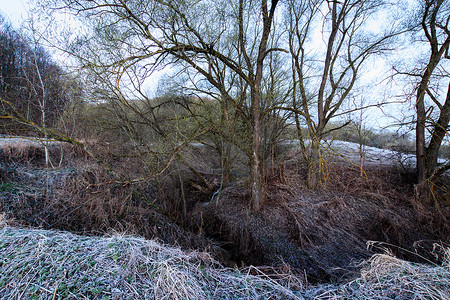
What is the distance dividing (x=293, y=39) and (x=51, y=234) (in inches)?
330

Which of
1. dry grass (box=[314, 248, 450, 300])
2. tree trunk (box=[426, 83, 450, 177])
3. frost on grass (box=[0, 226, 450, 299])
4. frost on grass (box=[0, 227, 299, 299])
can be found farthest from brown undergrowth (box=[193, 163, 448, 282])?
frost on grass (box=[0, 227, 299, 299])

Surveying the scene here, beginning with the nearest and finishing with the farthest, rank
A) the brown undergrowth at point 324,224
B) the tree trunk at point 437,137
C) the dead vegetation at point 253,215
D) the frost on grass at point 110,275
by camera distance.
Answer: the frost on grass at point 110,275 → the dead vegetation at point 253,215 → the brown undergrowth at point 324,224 → the tree trunk at point 437,137

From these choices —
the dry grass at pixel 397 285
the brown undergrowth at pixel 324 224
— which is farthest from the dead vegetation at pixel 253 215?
the dry grass at pixel 397 285

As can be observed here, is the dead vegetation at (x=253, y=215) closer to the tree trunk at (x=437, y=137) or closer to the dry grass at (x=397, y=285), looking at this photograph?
the tree trunk at (x=437, y=137)

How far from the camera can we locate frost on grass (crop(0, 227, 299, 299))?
177 centimetres

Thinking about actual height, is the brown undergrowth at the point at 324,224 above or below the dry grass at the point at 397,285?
below

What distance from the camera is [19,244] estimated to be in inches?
93.0

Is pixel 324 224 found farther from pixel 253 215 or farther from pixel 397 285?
pixel 397 285

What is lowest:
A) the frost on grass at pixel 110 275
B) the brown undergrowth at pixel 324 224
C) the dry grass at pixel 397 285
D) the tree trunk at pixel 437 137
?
the brown undergrowth at pixel 324 224

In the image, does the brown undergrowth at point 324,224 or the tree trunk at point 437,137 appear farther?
the tree trunk at point 437,137

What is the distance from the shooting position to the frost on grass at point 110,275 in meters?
1.77

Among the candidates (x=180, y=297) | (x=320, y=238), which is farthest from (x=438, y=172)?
(x=180, y=297)

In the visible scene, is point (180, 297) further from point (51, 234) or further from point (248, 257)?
point (248, 257)

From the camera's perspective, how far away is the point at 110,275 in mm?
1915
